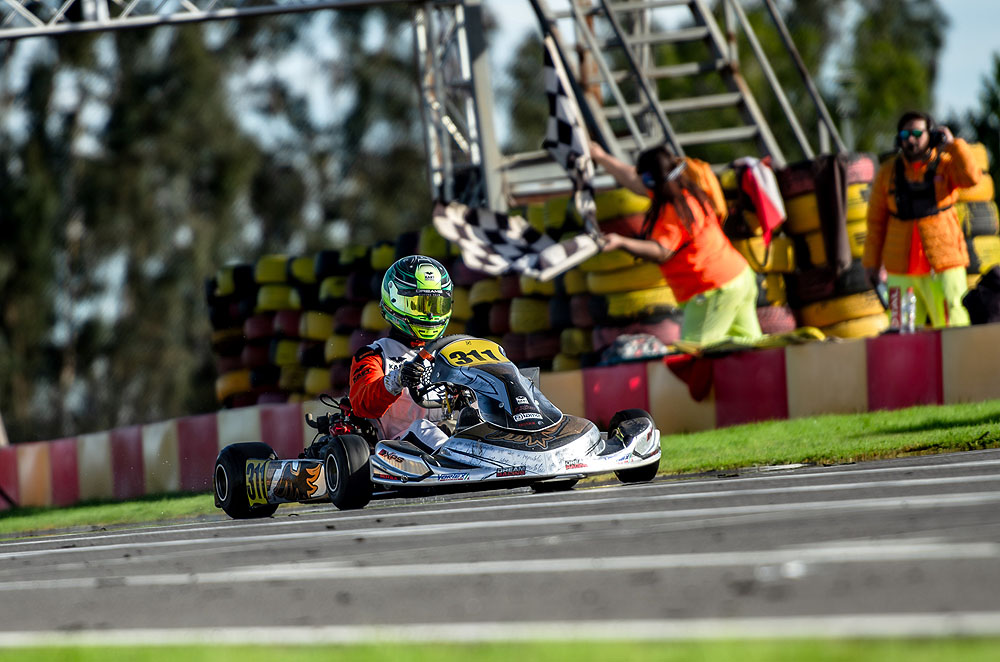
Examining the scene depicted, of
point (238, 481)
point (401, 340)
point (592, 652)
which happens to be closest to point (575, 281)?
point (401, 340)

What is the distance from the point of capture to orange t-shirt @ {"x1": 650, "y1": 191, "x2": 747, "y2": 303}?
361 inches

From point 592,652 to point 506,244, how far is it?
829 centimetres

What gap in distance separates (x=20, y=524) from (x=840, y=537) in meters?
7.27

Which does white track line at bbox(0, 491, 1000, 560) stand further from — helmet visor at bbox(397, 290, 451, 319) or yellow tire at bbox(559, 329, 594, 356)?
yellow tire at bbox(559, 329, 594, 356)

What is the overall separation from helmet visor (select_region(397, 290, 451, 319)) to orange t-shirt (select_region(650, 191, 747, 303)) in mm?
2386

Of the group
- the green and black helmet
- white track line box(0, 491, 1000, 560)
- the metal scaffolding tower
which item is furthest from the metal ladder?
white track line box(0, 491, 1000, 560)

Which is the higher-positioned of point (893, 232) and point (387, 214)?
point (387, 214)

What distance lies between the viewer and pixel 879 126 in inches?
1727

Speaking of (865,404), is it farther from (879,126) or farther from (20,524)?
(879,126)

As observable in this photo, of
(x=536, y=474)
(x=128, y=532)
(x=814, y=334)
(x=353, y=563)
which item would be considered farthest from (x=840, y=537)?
(x=814, y=334)

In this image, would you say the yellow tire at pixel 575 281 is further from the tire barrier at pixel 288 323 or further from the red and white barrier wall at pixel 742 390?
the tire barrier at pixel 288 323

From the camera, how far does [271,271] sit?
15.2 metres

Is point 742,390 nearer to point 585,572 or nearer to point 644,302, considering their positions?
point 644,302

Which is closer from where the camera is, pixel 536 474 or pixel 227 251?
pixel 536 474
